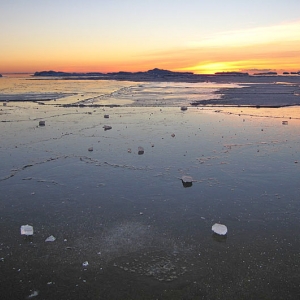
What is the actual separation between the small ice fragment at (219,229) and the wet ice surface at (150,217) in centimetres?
13

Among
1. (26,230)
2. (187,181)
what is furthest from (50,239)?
(187,181)

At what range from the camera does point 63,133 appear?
16859 millimetres

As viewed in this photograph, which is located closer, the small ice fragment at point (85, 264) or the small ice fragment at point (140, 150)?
the small ice fragment at point (85, 264)

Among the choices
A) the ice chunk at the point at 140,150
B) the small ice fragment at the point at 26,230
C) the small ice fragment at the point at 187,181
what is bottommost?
the small ice fragment at the point at 26,230

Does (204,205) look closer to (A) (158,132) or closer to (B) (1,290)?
(B) (1,290)

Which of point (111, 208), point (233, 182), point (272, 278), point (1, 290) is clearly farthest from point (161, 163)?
point (1, 290)

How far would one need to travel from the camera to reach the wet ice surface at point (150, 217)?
555 centimetres

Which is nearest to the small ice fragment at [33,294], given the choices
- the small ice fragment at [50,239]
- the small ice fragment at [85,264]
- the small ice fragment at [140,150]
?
the small ice fragment at [85,264]

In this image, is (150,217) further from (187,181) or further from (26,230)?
(26,230)

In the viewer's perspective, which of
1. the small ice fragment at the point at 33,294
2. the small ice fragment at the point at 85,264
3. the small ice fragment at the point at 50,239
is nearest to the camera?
the small ice fragment at the point at 33,294

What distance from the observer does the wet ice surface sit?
5555 millimetres

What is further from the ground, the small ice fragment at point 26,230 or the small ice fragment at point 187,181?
the small ice fragment at point 187,181

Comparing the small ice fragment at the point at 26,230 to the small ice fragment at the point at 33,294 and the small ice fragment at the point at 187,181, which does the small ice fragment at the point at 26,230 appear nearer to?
the small ice fragment at the point at 33,294

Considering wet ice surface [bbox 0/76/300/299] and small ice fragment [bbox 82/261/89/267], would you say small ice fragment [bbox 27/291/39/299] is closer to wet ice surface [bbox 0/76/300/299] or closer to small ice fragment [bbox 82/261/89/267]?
wet ice surface [bbox 0/76/300/299]
